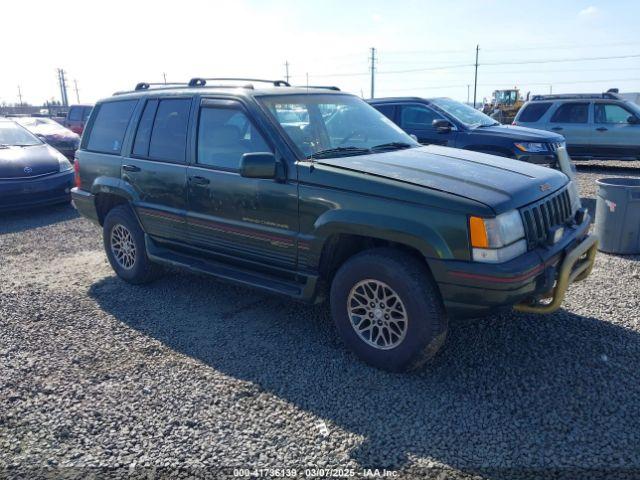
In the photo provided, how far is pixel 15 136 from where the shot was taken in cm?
980

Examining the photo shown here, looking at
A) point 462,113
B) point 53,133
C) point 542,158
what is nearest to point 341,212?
point 542,158

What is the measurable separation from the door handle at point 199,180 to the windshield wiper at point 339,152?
39.6 inches

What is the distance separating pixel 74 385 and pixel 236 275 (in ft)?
4.66

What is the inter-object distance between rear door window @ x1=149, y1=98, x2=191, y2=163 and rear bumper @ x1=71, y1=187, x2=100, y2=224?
46.6 inches

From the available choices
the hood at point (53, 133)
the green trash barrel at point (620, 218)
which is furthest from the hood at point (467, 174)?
the hood at point (53, 133)

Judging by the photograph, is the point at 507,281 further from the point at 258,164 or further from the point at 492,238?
the point at 258,164

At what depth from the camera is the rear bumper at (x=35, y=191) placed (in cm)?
855

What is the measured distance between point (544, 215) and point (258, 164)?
1991 mm

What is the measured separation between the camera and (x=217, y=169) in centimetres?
436

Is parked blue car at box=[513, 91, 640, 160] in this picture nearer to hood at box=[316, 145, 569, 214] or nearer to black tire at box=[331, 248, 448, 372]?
hood at box=[316, 145, 569, 214]

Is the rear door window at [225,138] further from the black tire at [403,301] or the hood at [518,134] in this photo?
the hood at [518,134]

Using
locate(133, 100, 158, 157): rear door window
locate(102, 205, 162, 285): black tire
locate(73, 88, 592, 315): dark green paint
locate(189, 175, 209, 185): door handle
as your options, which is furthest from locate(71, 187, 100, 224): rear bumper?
locate(189, 175, 209, 185): door handle

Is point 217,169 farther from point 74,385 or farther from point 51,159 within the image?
point 51,159

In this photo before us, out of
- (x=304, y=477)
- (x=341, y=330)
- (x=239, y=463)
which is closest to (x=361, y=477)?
(x=304, y=477)
